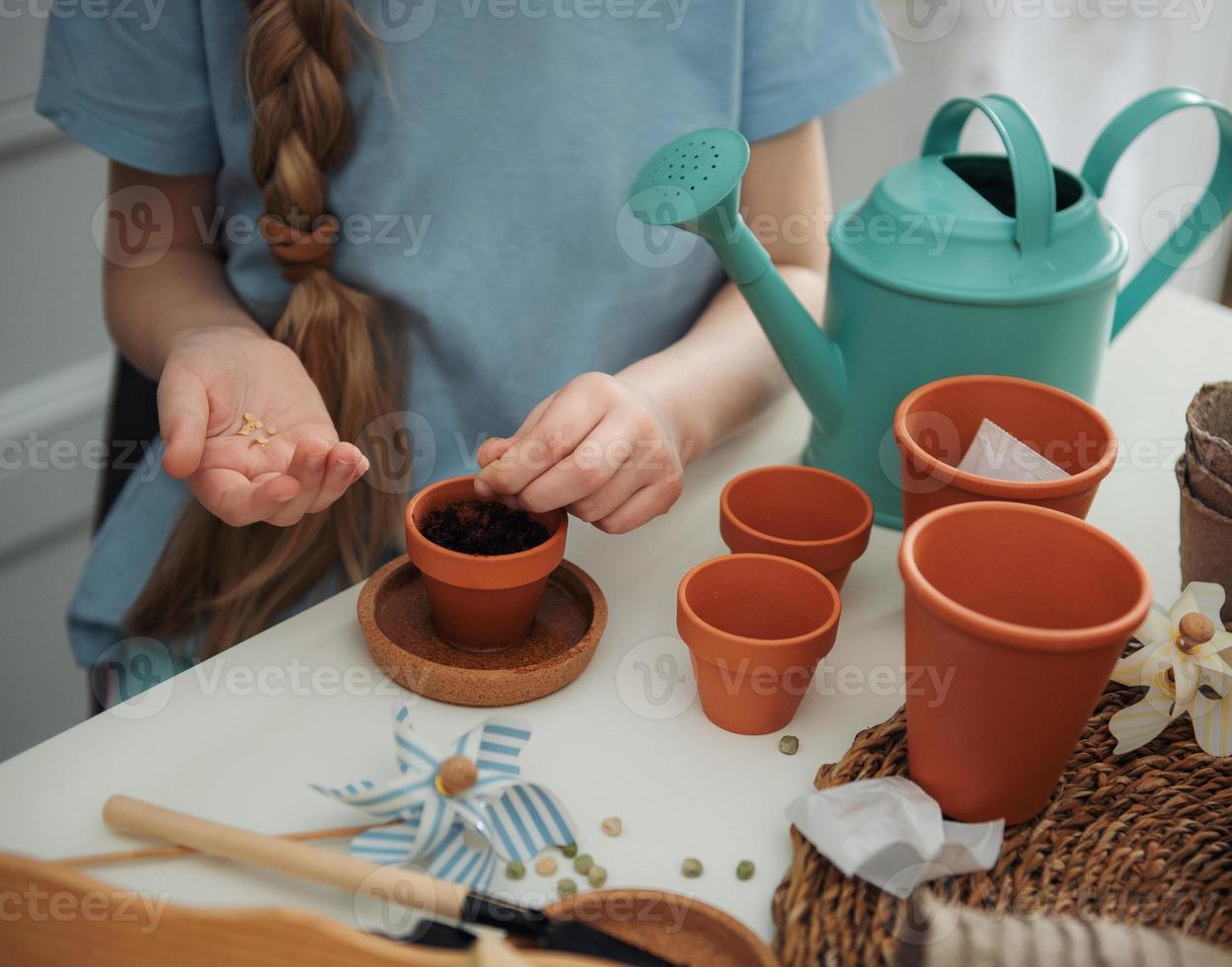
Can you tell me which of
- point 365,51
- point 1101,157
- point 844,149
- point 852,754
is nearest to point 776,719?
point 852,754

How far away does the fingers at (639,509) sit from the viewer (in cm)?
68

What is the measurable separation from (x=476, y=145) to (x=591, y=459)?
324 mm

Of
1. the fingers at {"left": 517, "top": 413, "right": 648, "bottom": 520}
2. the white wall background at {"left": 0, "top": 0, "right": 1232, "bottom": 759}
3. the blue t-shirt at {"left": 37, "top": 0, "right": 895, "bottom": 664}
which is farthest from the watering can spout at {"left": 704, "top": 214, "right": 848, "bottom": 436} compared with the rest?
the white wall background at {"left": 0, "top": 0, "right": 1232, "bottom": 759}

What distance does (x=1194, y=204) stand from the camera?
727 millimetres

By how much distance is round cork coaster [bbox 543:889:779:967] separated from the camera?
18.6 inches

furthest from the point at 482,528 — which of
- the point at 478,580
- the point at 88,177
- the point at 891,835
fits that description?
the point at 88,177

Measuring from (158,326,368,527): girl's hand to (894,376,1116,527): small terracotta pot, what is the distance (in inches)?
11.4

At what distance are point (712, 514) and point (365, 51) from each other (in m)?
0.40

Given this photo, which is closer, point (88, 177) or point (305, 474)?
point (305, 474)

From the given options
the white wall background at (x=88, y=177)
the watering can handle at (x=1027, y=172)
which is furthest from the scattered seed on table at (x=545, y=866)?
the white wall background at (x=88, y=177)

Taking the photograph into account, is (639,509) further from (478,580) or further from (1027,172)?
(1027,172)

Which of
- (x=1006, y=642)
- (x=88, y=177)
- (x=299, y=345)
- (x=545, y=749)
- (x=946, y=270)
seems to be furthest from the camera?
(x=88, y=177)

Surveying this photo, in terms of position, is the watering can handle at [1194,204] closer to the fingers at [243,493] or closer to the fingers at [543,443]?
the fingers at [543,443]

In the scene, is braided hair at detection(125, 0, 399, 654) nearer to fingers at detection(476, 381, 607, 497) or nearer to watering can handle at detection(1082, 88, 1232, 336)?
fingers at detection(476, 381, 607, 497)
